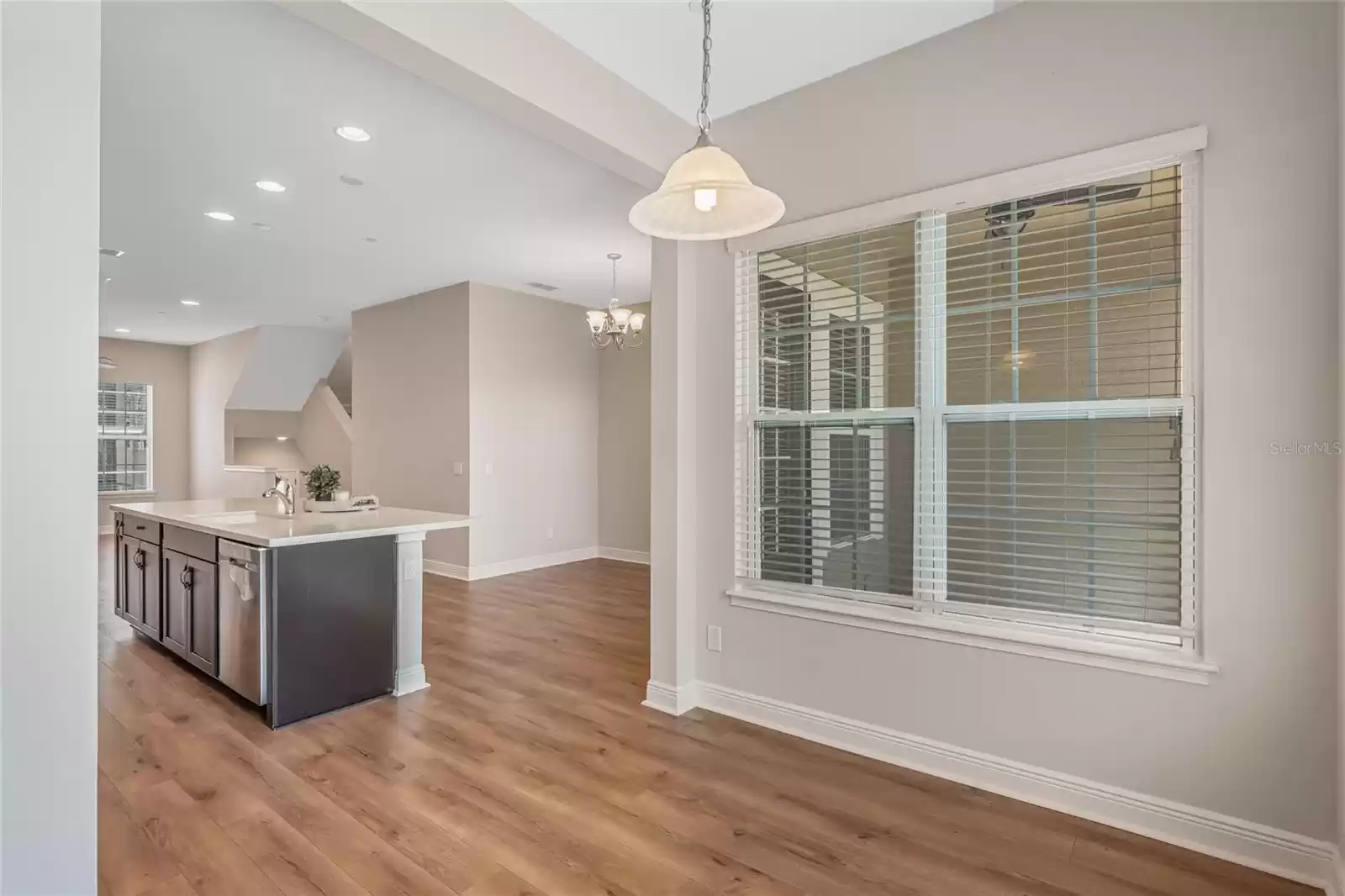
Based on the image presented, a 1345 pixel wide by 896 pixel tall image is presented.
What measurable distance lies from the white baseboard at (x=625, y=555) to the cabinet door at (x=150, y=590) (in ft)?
14.1

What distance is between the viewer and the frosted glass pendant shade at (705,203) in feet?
5.93

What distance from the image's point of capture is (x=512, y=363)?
7035 millimetres

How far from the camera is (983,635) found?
261 cm

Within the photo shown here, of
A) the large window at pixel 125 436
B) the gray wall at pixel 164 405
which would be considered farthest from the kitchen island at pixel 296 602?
the large window at pixel 125 436

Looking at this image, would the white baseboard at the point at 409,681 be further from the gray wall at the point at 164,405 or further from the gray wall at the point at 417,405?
the gray wall at the point at 164,405

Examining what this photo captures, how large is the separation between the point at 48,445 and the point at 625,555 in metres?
6.46

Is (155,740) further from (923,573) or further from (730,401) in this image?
(923,573)

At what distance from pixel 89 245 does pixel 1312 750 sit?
138 inches

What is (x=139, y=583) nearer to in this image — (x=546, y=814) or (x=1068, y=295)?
(x=546, y=814)

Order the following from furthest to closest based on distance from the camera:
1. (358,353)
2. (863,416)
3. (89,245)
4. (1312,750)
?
(358,353) → (863,416) → (1312,750) → (89,245)

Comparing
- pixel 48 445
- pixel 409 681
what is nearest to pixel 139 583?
pixel 409 681

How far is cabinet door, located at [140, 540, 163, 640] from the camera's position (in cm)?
421

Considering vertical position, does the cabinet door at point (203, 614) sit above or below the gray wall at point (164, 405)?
below

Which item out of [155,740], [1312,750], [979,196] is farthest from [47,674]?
[1312,750]
